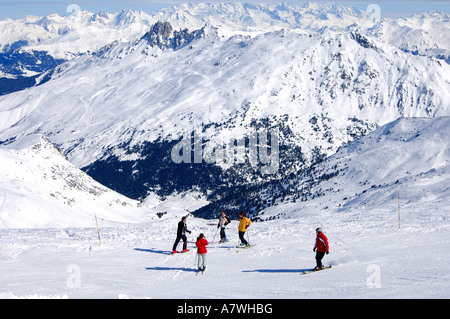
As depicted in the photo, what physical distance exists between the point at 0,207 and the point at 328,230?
63.5 metres

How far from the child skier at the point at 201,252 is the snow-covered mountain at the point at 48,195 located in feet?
192

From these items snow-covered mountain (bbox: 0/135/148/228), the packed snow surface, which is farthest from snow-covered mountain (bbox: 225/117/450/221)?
the packed snow surface

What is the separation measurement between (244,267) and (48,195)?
8114cm

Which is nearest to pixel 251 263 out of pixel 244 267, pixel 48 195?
pixel 244 267

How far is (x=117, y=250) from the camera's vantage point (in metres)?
31.2

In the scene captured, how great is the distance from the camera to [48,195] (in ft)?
312

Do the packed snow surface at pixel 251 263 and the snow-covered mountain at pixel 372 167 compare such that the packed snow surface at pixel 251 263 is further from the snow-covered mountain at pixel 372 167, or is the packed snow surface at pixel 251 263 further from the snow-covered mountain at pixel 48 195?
the snow-covered mountain at pixel 372 167

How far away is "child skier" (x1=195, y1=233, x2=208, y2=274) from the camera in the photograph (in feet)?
75.2

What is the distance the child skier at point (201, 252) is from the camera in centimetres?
2292

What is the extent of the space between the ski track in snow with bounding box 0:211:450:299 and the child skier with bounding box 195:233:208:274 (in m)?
0.49

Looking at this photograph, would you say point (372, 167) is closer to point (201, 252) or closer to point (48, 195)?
point (48, 195)

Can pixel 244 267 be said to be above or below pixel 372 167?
below
